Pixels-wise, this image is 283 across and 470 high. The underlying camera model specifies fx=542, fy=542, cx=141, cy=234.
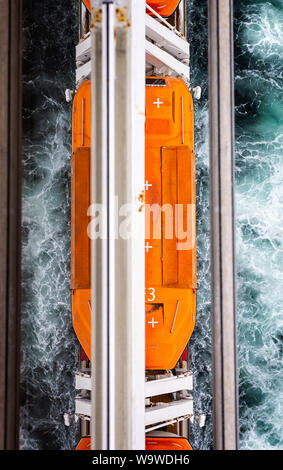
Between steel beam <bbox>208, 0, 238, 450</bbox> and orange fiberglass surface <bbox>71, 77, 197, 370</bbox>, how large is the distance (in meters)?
0.10

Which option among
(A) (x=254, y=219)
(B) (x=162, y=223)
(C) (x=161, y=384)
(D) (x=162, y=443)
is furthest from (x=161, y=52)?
(D) (x=162, y=443)

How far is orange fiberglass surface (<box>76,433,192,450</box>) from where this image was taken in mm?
1526

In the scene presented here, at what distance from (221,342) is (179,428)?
0.30m

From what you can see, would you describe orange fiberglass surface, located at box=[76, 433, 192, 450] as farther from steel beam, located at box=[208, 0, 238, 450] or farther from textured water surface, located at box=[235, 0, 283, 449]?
textured water surface, located at box=[235, 0, 283, 449]

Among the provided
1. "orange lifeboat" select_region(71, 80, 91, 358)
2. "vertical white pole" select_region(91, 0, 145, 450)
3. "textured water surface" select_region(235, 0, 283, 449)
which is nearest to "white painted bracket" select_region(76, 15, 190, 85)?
"orange lifeboat" select_region(71, 80, 91, 358)

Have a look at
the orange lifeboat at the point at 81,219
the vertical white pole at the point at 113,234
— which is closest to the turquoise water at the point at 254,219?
the orange lifeboat at the point at 81,219

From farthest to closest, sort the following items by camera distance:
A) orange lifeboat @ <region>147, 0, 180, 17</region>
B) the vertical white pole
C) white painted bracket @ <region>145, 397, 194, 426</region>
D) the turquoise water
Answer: the turquoise water, orange lifeboat @ <region>147, 0, 180, 17</region>, white painted bracket @ <region>145, 397, 194, 426</region>, the vertical white pole

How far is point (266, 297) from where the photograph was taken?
176cm

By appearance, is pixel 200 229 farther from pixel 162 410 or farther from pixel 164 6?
pixel 164 6

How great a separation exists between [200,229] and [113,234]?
0.70 meters

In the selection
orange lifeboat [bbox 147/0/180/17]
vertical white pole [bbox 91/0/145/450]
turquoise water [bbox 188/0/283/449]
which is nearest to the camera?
vertical white pole [bbox 91/0/145/450]

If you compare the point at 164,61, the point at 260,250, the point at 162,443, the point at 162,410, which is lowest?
the point at 162,443

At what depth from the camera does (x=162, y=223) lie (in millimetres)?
1530

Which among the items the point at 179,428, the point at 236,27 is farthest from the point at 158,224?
the point at 236,27
